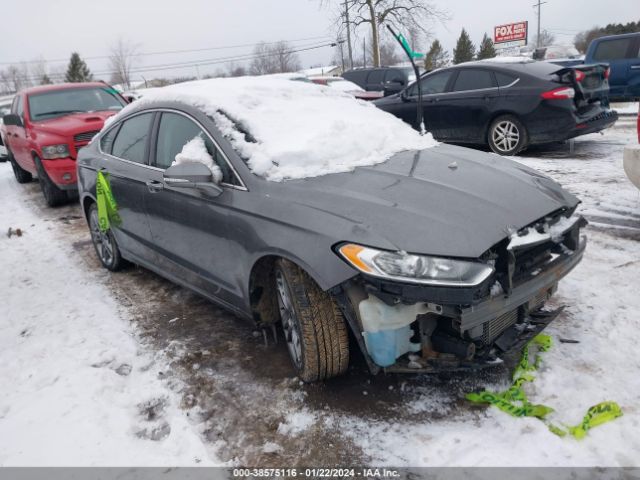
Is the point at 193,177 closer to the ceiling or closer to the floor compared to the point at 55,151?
closer to the ceiling

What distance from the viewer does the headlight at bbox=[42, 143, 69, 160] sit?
24.0ft

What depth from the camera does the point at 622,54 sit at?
1238 centimetres

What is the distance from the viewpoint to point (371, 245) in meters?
2.25

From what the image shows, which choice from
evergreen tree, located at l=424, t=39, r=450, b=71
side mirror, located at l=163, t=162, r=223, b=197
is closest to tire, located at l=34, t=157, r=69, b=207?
side mirror, located at l=163, t=162, r=223, b=197

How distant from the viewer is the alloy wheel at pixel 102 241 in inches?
188

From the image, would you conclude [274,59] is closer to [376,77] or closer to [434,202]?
[376,77]

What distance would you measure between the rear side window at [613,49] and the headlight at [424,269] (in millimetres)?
13005

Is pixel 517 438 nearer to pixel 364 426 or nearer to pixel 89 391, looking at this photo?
pixel 364 426

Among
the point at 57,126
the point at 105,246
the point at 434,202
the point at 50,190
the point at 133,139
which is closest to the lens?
the point at 434,202

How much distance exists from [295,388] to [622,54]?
13.3 meters

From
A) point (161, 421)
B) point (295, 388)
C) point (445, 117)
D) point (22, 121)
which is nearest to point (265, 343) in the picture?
point (295, 388)

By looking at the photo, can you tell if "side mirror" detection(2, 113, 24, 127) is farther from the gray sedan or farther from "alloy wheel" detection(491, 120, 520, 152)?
"alloy wheel" detection(491, 120, 520, 152)

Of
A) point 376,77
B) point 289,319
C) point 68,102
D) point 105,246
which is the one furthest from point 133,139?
point 376,77

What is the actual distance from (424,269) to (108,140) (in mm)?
3506
